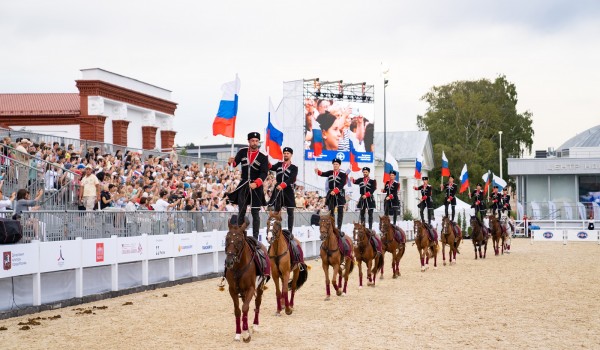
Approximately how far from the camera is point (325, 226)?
765 inches

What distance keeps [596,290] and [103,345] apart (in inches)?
542

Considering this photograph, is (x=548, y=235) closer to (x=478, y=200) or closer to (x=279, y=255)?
(x=478, y=200)

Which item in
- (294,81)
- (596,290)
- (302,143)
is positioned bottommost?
(596,290)

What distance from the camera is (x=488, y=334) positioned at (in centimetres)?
1386

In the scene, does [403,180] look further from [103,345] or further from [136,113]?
[103,345]

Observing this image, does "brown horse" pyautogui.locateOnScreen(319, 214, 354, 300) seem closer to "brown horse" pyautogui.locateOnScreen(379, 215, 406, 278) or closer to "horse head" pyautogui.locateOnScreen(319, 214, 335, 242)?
"horse head" pyautogui.locateOnScreen(319, 214, 335, 242)

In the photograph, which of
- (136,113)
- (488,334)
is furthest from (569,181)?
(488,334)

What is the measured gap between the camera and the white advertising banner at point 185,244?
24.3 meters

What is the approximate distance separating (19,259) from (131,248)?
495 cm

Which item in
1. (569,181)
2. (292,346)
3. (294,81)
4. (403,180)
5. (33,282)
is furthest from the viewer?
(403,180)

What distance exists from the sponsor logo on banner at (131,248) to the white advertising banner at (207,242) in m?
3.87

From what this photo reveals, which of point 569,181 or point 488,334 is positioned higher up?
point 569,181

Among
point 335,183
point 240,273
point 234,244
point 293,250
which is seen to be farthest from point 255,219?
point 335,183

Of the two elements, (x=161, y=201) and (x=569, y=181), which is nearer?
(x=161, y=201)
